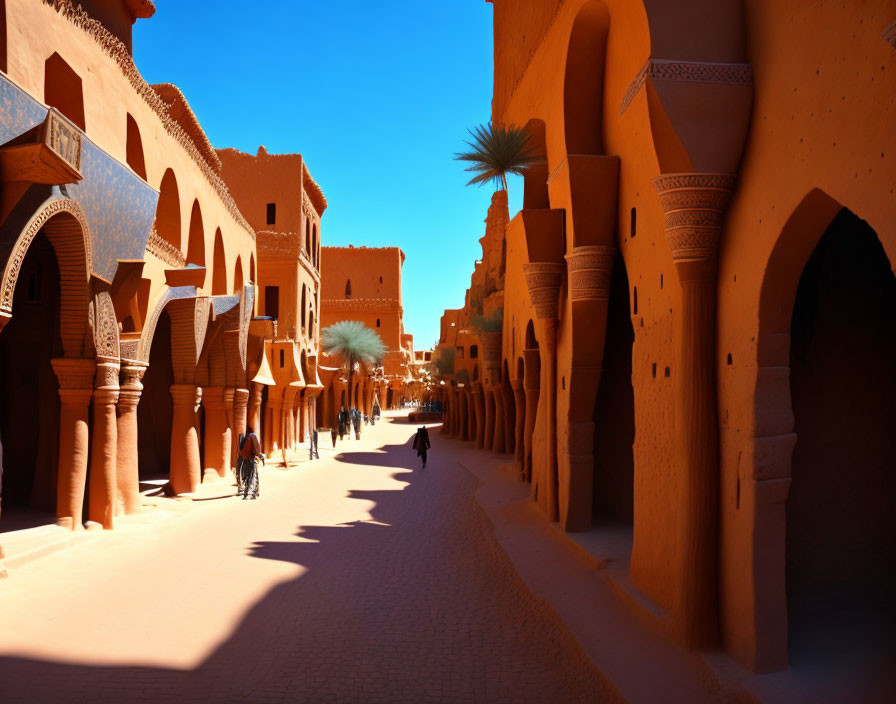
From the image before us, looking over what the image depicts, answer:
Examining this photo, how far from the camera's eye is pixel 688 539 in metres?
5.85

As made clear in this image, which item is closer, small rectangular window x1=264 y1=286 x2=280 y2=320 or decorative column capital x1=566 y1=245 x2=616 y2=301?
decorative column capital x1=566 y1=245 x2=616 y2=301

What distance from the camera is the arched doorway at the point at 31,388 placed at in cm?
1195

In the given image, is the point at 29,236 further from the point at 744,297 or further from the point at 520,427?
the point at 520,427

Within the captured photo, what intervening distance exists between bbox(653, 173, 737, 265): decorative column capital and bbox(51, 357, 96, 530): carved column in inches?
335

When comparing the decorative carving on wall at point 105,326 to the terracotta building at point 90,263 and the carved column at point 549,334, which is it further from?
the carved column at point 549,334

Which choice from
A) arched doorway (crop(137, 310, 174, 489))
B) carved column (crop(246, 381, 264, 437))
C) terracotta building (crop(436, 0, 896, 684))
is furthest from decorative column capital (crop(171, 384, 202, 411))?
terracotta building (crop(436, 0, 896, 684))

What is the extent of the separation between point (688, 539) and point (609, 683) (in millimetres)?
1362

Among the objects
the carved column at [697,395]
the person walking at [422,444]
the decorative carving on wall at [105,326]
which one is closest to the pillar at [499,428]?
the person walking at [422,444]

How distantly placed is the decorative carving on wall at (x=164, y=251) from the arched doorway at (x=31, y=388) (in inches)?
64.0

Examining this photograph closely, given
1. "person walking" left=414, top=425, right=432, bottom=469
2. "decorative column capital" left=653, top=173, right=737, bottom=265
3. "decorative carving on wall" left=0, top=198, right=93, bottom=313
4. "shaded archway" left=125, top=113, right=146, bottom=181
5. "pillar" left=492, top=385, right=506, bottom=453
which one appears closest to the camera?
"decorative column capital" left=653, top=173, right=737, bottom=265

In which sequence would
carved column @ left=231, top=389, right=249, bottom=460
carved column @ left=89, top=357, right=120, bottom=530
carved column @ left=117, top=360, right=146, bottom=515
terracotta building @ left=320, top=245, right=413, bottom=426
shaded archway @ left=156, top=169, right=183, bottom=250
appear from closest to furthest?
carved column @ left=89, top=357, right=120, bottom=530 < carved column @ left=117, top=360, right=146, bottom=515 < shaded archway @ left=156, top=169, right=183, bottom=250 < carved column @ left=231, top=389, right=249, bottom=460 < terracotta building @ left=320, top=245, right=413, bottom=426

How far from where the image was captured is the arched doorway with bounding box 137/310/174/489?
17859mm

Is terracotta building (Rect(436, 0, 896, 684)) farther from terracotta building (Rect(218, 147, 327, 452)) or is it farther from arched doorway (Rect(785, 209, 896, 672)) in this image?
terracotta building (Rect(218, 147, 327, 452))

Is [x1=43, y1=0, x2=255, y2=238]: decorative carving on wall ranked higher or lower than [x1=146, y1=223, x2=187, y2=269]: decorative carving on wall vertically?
higher
